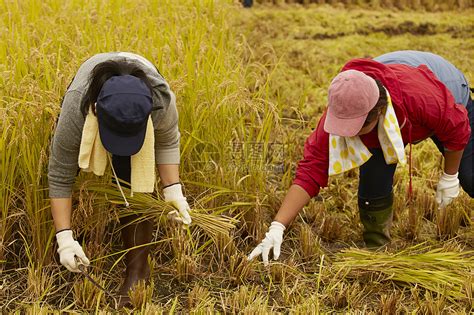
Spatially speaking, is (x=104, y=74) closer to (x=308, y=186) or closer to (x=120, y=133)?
(x=120, y=133)

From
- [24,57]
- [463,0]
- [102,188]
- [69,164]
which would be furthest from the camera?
[463,0]

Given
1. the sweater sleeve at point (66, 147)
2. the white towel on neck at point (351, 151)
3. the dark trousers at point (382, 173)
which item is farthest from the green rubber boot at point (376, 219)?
the sweater sleeve at point (66, 147)

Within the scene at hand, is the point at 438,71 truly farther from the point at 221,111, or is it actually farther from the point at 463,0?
the point at 463,0

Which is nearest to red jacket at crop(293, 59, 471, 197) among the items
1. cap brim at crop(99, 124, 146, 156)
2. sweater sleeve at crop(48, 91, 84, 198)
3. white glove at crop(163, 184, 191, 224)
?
white glove at crop(163, 184, 191, 224)

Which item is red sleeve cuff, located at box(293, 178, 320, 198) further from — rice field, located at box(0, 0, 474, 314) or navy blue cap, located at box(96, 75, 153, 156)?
navy blue cap, located at box(96, 75, 153, 156)

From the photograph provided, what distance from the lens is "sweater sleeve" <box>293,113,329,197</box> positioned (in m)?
2.54

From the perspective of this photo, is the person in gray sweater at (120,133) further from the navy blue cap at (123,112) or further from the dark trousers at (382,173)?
the dark trousers at (382,173)

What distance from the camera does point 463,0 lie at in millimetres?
7680

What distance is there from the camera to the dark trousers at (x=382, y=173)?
8.91 ft

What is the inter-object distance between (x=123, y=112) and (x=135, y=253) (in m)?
0.69

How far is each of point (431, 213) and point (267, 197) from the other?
82 centimetres

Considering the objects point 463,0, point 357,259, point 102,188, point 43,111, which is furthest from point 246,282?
point 463,0

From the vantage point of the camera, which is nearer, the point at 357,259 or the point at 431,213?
the point at 357,259

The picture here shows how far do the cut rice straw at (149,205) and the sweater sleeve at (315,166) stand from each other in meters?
0.33
